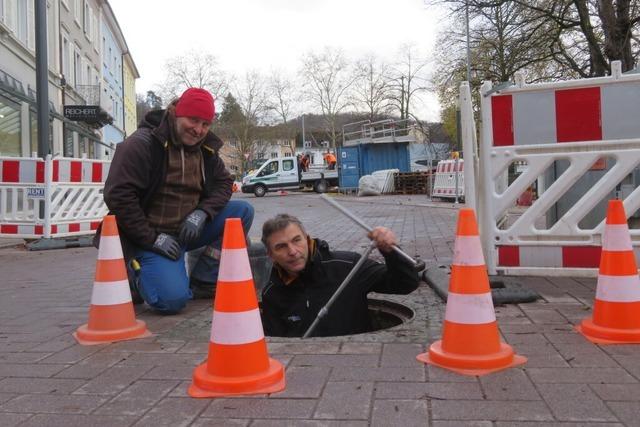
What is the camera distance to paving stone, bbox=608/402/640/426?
1957 millimetres

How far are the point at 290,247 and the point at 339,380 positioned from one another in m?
1.07

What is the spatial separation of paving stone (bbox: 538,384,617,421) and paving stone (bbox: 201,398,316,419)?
881mm

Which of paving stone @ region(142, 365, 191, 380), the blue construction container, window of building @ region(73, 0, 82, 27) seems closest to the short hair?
paving stone @ region(142, 365, 191, 380)

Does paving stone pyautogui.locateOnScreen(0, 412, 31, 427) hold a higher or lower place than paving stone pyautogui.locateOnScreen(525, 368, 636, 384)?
lower

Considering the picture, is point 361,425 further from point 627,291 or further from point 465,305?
point 627,291

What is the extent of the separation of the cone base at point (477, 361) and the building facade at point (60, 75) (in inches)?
499

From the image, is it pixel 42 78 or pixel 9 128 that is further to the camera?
pixel 9 128

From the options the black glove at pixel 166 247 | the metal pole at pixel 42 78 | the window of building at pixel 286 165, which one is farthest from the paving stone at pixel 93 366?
the window of building at pixel 286 165

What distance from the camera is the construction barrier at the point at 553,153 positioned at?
4.11 metres

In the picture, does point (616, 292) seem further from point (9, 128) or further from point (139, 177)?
point (9, 128)

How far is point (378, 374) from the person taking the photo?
8.23 ft

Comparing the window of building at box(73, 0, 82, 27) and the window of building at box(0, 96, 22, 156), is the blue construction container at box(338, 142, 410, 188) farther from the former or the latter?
the window of building at box(0, 96, 22, 156)

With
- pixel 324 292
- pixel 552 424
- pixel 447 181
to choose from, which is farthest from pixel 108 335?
pixel 447 181

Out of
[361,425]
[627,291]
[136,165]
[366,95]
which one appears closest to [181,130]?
[136,165]
